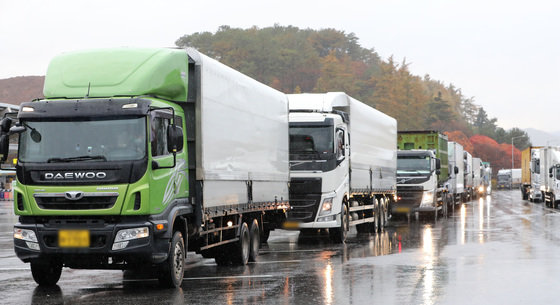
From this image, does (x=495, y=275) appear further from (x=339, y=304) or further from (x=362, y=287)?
(x=339, y=304)

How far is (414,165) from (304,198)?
1334 centimetres

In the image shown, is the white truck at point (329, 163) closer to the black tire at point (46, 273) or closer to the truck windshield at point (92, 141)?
the black tire at point (46, 273)

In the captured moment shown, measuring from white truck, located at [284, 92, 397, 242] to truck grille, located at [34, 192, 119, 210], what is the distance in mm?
8623

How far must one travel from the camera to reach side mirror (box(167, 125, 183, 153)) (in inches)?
441

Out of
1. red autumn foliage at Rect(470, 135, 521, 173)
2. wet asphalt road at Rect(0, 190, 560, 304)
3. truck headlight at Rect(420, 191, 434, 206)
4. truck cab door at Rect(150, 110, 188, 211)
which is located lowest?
wet asphalt road at Rect(0, 190, 560, 304)

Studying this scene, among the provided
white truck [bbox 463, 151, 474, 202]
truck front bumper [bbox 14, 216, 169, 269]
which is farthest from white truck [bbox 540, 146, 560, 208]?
truck front bumper [bbox 14, 216, 169, 269]

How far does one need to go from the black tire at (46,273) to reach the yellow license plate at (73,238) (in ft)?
3.13

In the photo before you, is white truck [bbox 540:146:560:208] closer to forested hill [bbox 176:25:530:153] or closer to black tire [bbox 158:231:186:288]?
black tire [bbox 158:231:186:288]

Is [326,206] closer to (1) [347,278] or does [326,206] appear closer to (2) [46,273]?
(1) [347,278]

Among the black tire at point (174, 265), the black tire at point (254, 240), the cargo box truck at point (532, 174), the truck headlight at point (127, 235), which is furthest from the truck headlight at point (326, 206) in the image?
the cargo box truck at point (532, 174)

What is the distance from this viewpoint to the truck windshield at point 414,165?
103ft

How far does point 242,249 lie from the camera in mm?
14789

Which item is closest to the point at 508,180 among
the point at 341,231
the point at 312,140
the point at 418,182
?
the point at 418,182

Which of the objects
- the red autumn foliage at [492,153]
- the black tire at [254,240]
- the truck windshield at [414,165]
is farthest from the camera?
the red autumn foliage at [492,153]
